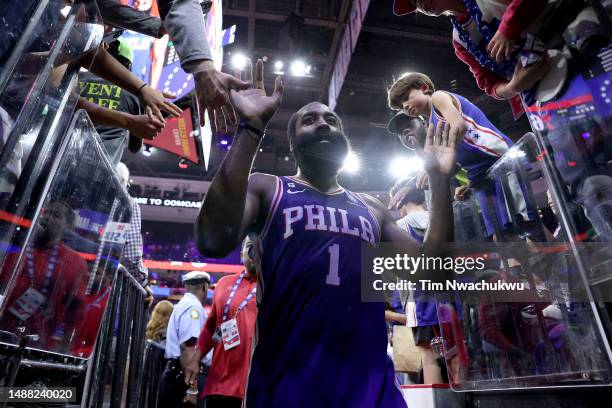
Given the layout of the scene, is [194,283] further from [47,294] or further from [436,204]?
[436,204]

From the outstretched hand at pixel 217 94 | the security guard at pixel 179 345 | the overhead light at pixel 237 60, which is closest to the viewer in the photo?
the outstretched hand at pixel 217 94

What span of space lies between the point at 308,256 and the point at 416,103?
76.6 inches

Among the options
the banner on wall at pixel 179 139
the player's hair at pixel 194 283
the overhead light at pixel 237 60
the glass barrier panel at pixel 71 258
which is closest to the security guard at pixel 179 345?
the player's hair at pixel 194 283

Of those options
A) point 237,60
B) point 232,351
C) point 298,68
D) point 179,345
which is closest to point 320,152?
point 232,351

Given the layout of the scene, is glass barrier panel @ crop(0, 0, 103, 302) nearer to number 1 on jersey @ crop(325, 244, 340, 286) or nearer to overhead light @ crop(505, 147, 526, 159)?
number 1 on jersey @ crop(325, 244, 340, 286)

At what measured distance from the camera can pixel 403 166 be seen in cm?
1274

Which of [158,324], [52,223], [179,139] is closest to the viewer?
[52,223]

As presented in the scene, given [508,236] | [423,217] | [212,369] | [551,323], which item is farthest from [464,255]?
[212,369]

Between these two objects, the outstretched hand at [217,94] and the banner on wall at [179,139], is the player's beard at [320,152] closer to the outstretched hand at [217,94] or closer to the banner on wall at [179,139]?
the outstretched hand at [217,94]

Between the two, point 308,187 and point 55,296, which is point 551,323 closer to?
point 308,187

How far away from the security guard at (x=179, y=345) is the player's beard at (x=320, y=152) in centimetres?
342

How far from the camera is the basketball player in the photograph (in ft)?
4.50

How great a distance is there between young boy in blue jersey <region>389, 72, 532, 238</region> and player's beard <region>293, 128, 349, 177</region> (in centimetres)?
55

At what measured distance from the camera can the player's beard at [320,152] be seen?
1873 mm
